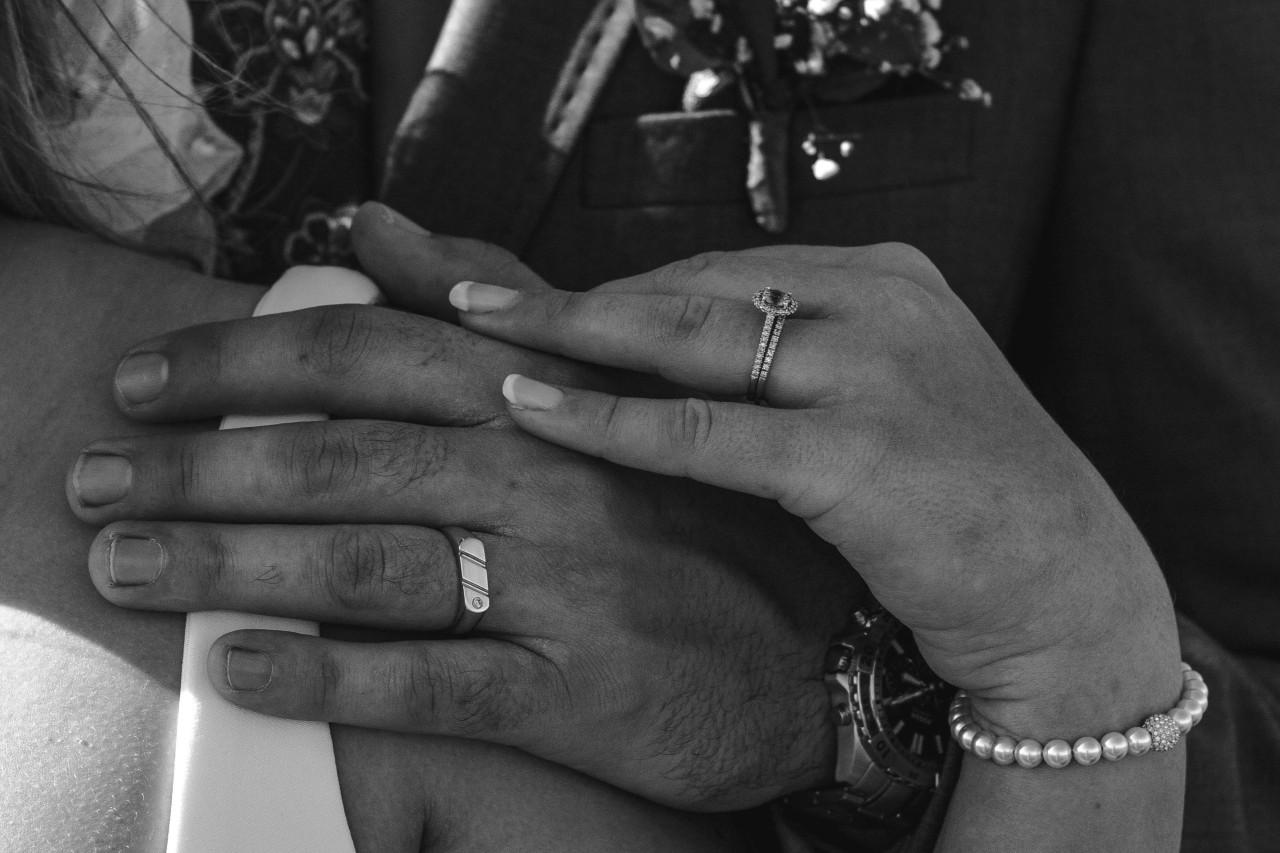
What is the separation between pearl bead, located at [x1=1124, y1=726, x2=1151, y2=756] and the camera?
0.76 metres

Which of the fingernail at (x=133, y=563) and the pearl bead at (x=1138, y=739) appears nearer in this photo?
the fingernail at (x=133, y=563)

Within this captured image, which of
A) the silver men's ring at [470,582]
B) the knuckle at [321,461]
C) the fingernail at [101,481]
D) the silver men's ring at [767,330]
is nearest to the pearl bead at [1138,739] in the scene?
the silver men's ring at [767,330]

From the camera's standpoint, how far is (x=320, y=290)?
0.82m

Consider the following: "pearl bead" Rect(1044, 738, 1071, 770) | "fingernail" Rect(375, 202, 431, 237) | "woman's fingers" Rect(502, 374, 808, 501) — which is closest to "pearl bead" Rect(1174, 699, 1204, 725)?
"pearl bead" Rect(1044, 738, 1071, 770)

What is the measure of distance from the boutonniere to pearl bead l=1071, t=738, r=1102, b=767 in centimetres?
51

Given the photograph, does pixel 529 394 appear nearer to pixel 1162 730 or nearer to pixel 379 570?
pixel 379 570

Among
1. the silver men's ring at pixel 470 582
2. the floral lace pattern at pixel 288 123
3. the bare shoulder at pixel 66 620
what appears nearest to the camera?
the bare shoulder at pixel 66 620

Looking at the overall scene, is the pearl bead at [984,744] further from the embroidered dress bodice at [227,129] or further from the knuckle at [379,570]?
the embroidered dress bodice at [227,129]

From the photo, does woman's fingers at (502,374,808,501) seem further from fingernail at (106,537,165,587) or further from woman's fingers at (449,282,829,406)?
fingernail at (106,537,165,587)

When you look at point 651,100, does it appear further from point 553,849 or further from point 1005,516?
point 553,849

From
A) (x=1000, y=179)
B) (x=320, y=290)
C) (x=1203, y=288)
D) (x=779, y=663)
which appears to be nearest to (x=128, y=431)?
(x=320, y=290)

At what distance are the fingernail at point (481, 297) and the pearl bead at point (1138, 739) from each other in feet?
1.77

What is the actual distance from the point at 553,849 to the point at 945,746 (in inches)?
13.2

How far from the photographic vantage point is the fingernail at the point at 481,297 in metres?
0.78
